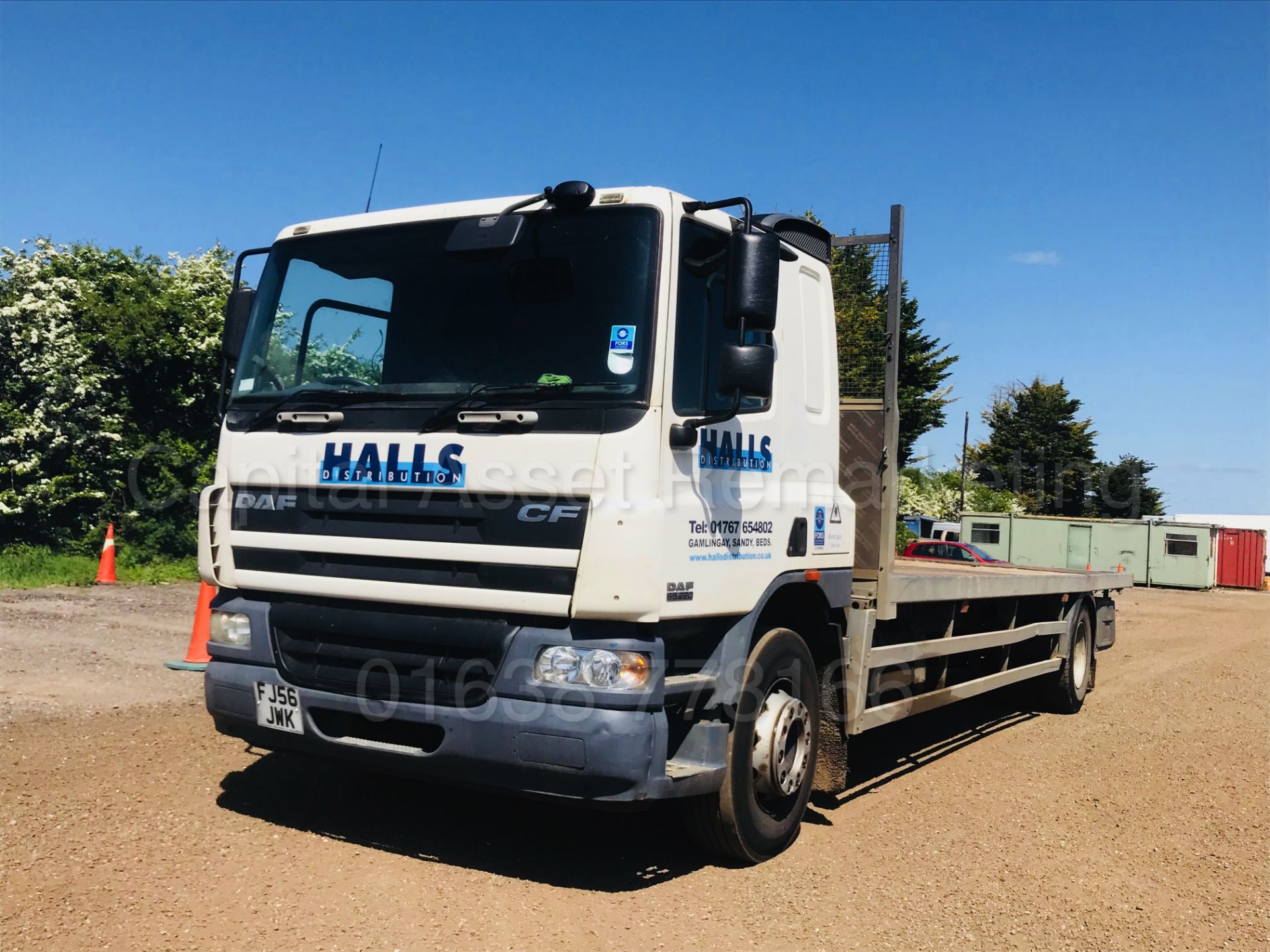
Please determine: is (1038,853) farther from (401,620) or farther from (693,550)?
(401,620)

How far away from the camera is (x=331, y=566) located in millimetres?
4668

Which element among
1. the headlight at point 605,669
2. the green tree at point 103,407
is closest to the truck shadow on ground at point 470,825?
the headlight at point 605,669

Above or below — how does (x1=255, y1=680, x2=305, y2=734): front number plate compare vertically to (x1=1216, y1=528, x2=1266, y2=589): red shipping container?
below

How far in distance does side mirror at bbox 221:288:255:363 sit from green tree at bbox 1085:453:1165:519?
62.0 meters

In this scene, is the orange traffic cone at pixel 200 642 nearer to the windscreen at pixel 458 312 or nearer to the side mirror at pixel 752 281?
the windscreen at pixel 458 312

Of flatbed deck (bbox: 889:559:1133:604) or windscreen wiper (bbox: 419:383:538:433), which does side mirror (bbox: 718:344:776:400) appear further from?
flatbed deck (bbox: 889:559:1133:604)

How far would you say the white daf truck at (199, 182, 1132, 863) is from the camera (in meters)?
4.18

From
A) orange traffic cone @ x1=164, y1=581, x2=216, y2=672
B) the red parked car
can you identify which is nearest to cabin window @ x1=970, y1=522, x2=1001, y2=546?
the red parked car

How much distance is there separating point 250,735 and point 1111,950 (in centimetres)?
368

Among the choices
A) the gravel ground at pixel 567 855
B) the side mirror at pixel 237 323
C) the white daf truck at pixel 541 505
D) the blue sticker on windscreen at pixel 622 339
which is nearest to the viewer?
the gravel ground at pixel 567 855

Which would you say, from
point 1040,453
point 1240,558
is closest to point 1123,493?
point 1040,453

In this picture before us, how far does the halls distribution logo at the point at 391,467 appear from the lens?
14.4 ft

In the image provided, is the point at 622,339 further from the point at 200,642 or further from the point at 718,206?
the point at 200,642

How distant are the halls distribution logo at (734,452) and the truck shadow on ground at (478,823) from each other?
4.93 ft
